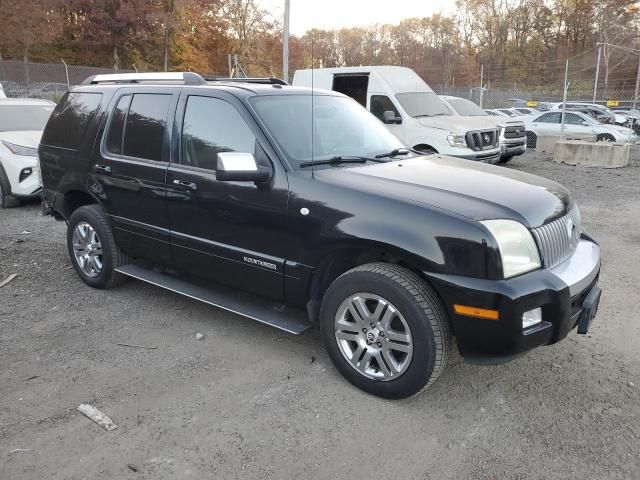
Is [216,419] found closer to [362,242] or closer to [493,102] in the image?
[362,242]

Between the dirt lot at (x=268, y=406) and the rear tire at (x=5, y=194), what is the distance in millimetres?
4505

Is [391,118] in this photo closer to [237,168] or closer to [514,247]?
[237,168]

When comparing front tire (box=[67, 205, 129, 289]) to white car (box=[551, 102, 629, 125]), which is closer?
front tire (box=[67, 205, 129, 289])

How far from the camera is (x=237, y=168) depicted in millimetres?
3381

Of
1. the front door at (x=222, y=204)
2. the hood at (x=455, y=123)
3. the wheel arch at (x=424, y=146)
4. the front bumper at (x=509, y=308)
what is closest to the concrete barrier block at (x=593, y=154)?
the hood at (x=455, y=123)

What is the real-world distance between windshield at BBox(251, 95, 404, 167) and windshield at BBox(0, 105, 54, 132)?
22.4 ft

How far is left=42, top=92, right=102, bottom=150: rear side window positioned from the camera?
16.1ft

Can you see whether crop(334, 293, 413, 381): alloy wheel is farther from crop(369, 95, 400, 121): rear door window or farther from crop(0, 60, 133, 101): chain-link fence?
crop(0, 60, 133, 101): chain-link fence

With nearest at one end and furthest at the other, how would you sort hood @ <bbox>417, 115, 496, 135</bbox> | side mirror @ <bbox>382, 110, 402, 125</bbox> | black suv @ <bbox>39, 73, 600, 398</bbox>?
black suv @ <bbox>39, 73, 600, 398</bbox> < side mirror @ <bbox>382, 110, 402, 125</bbox> < hood @ <bbox>417, 115, 496, 135</bbox>

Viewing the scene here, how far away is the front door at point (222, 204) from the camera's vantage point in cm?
362

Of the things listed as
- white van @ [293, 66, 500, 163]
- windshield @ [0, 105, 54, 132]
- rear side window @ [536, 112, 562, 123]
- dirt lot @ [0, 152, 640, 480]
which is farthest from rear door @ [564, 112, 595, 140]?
windshield @ [0, 105, 54, 132]

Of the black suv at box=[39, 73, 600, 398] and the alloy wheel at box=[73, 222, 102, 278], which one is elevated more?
the black suv at box=[39, 73, 600, 398]

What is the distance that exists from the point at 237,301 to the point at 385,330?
131cm

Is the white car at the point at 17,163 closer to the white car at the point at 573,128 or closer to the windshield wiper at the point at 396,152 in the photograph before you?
the windshield wiper at the point at 396,152
